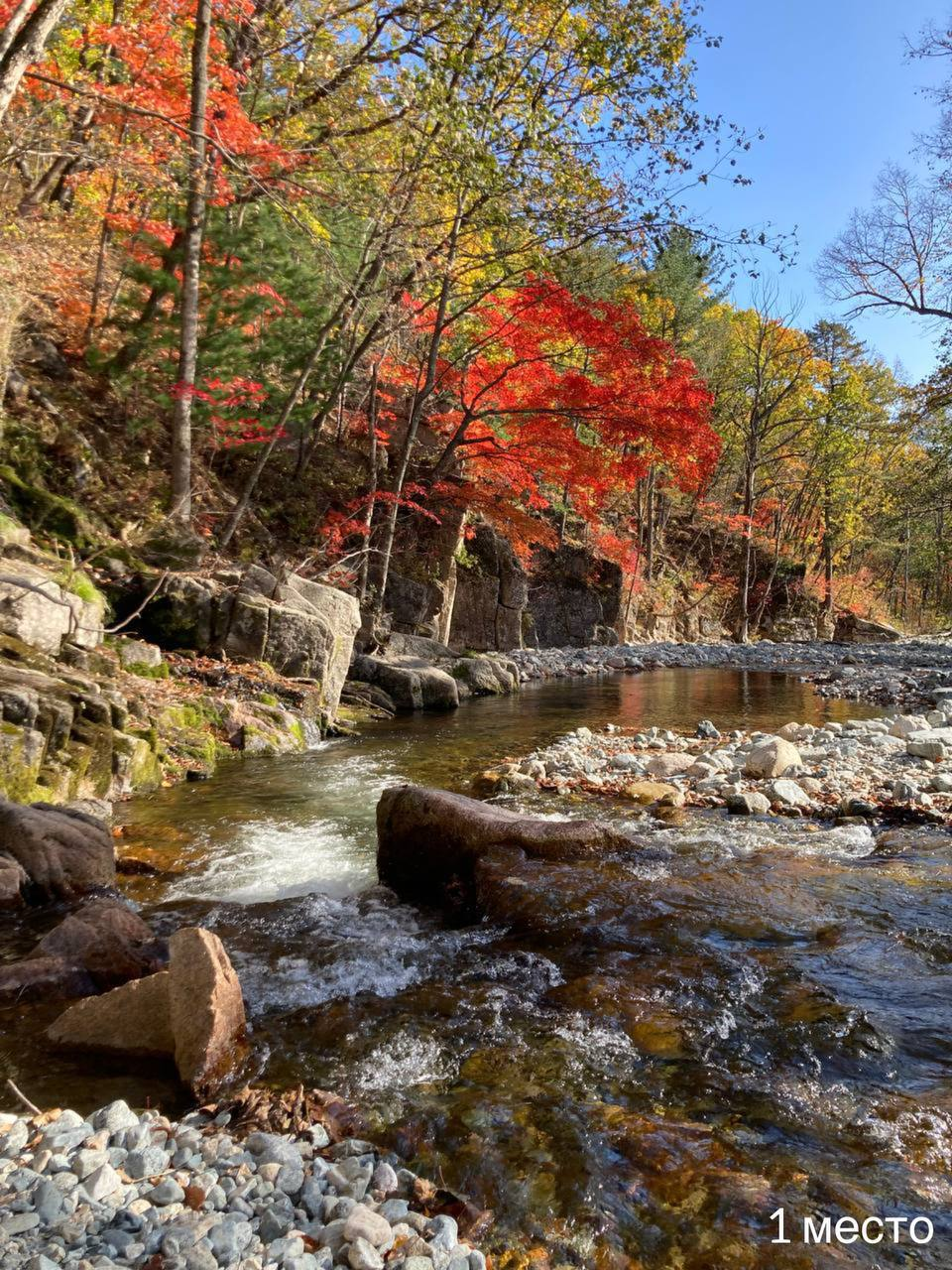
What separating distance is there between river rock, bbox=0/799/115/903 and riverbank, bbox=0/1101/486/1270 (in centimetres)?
216

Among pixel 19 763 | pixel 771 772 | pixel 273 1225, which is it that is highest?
pixel 19 763

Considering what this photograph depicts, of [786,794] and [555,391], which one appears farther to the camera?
[555,391]

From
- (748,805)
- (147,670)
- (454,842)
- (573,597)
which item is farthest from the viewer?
(573,597)

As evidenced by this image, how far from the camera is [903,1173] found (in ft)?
6.99

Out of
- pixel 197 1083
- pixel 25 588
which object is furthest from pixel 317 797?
pixel 197 1083

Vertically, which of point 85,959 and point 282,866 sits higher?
point 85,959

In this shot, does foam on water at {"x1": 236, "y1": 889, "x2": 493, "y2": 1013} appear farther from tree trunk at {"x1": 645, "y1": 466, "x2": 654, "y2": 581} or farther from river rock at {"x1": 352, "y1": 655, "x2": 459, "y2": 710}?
tree trunk at {"x1": 645, "y1": 466, "x2": 654, "y2": 581}

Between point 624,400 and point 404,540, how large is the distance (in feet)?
22.9

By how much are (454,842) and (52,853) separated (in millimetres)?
2413

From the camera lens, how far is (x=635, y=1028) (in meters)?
2.93

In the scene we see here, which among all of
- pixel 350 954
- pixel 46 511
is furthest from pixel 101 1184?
pixel 46 511

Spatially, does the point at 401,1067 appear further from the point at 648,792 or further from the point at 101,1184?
the point at 648,792

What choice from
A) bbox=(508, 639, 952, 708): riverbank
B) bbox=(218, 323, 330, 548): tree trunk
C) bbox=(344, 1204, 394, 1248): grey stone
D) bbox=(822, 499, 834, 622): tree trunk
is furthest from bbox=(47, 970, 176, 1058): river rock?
bbox=(822, 499, 834, 622): tree trunk

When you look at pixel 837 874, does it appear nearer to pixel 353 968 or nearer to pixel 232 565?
pixel 353 968
